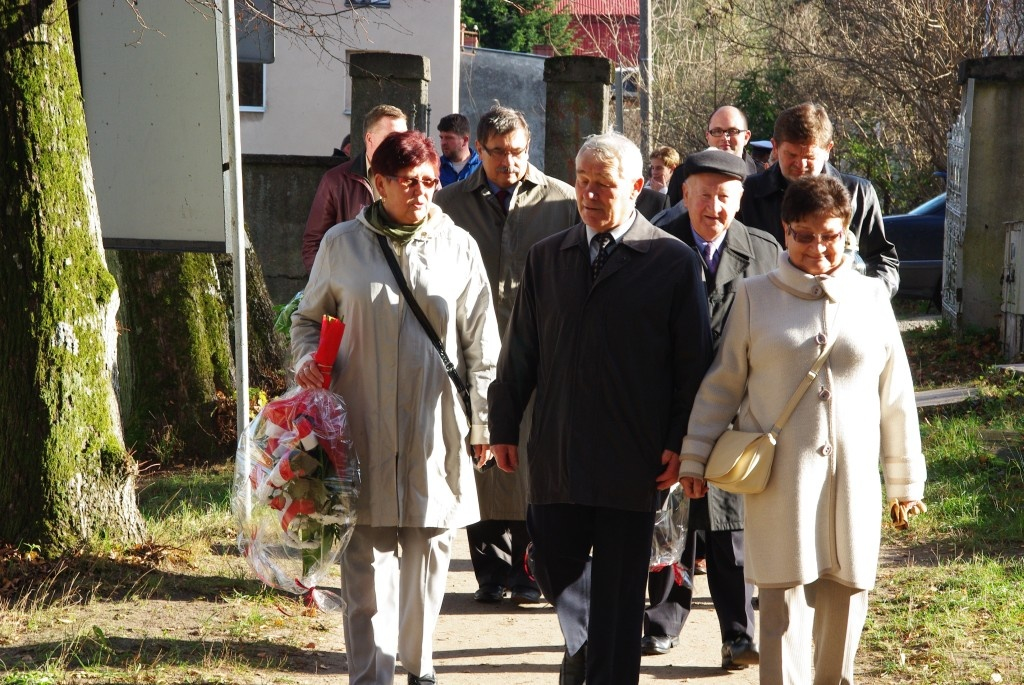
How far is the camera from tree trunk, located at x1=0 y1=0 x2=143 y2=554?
560 cm

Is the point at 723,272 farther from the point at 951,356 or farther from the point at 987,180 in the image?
the point at 987,180

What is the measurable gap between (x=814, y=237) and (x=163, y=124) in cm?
334

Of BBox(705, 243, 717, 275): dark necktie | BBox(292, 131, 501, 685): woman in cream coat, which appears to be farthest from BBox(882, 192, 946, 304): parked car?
BBox(292, 131, 501, 685): woman in cream coat

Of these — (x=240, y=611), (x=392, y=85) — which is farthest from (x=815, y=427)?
(x=392, y=85)

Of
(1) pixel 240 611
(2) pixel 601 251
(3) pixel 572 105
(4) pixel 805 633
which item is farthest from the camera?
(3) pixel 572 105

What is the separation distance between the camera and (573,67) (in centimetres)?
1064

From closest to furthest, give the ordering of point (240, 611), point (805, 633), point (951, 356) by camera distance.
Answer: point (805, 633) → point (240, 611) → point (951, 356)

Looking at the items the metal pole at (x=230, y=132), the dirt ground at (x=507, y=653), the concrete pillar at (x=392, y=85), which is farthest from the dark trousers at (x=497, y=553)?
the concrete pillar at (x=392, y=85)

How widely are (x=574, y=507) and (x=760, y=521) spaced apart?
657 millimetres

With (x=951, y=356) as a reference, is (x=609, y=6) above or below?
above

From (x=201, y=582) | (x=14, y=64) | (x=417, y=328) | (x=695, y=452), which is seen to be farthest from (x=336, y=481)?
(x=14, y=64)

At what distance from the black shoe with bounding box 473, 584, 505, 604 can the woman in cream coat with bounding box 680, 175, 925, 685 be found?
212cm

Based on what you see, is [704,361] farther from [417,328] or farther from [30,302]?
[30,302]

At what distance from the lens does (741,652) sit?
4.95 metres
